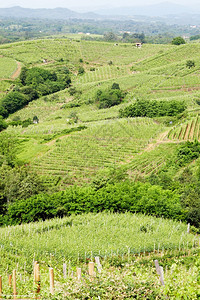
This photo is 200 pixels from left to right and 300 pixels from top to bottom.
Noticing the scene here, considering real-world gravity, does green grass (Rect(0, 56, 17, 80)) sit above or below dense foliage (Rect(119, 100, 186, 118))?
above

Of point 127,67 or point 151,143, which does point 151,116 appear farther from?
point 127,67

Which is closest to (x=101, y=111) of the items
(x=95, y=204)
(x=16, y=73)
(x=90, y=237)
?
(x=16, y=73)

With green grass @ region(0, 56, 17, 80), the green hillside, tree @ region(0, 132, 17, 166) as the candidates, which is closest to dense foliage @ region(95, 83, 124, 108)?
the green hillside

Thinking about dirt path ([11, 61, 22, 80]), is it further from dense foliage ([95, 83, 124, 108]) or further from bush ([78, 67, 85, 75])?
dense foliage ([95, 83, 124, 108])

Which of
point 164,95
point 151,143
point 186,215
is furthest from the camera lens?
point 164,95

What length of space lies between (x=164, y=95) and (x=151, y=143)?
95.1 ft

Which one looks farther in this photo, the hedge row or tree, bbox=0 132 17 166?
tree, bbox=0 132 17 166

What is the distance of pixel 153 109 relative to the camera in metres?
50.7

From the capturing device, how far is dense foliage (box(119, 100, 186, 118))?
49.9m

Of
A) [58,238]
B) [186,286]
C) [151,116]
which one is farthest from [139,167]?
[186,286]

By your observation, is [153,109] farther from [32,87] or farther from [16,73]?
[16,73]

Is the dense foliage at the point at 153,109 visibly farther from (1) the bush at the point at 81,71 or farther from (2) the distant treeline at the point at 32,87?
(1) the bush at the point at 81,71

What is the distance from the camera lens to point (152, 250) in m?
16.9

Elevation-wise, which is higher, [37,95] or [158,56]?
[158,56]
